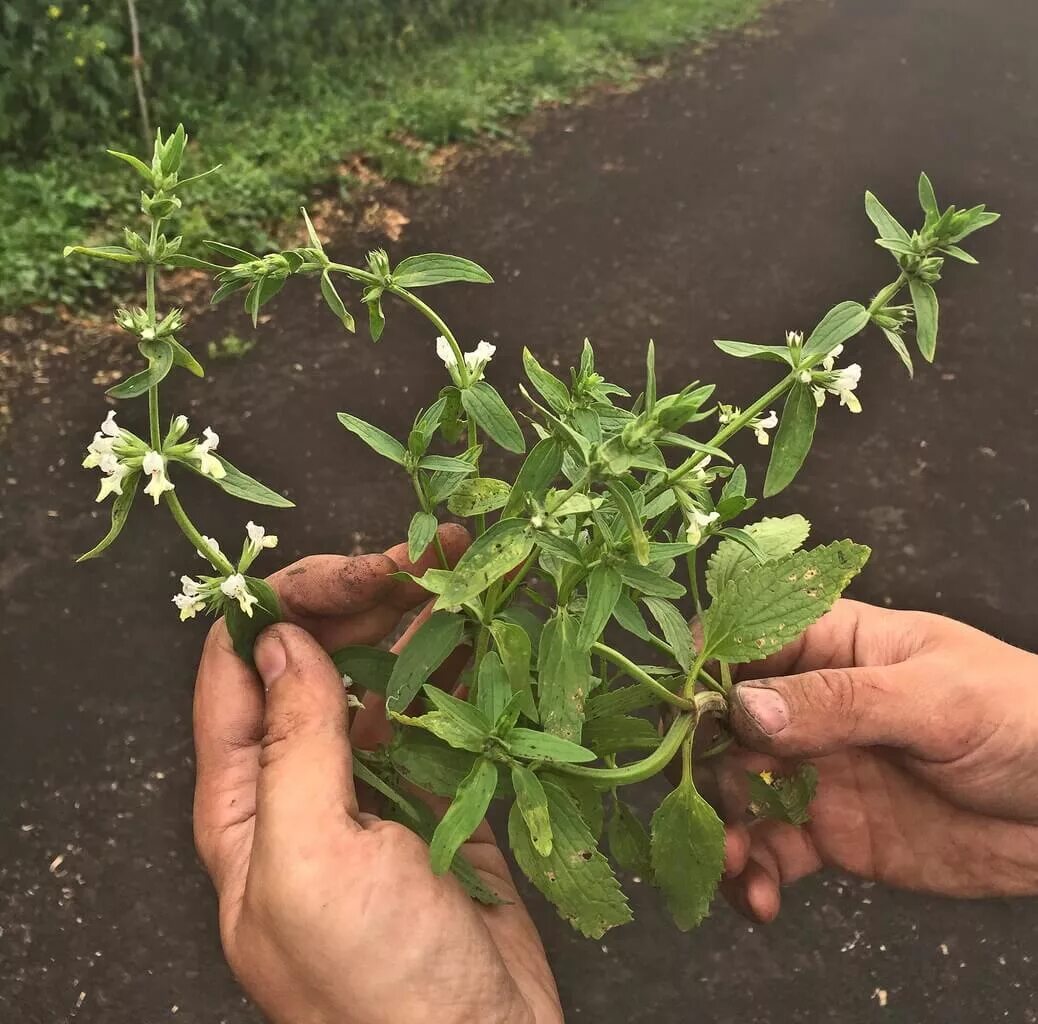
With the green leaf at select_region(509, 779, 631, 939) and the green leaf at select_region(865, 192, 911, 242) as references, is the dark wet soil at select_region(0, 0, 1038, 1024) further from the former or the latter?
the green leaf at select_region(865, 192, 911, 242)

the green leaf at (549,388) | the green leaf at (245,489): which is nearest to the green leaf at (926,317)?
the green leaf at (549,388)

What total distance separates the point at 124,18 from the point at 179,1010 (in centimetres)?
394

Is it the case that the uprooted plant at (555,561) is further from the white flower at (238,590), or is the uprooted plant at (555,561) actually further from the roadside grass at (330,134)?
the roadside grass at (330,134)

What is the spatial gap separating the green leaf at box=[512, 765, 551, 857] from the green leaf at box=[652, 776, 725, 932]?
10.9 inches

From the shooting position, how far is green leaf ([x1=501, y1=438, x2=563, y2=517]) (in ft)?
4.10

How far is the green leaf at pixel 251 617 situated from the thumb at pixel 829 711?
27.9 inches

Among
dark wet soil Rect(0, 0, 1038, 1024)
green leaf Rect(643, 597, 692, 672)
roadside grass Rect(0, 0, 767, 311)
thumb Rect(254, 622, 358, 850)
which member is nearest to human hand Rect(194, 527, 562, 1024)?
thumb Rect(254, 622, 358, 850)

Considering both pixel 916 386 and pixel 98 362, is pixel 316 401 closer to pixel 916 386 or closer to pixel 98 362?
pixel 98 362

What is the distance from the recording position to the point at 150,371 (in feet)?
3.90

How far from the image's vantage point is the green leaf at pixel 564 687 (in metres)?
1.30

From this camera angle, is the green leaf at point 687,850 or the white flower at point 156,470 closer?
the white flower at point 156,470

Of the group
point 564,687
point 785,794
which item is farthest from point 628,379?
point 564,687

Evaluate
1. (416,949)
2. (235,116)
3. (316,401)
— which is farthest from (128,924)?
(235,116)

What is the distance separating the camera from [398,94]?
4.98 m
